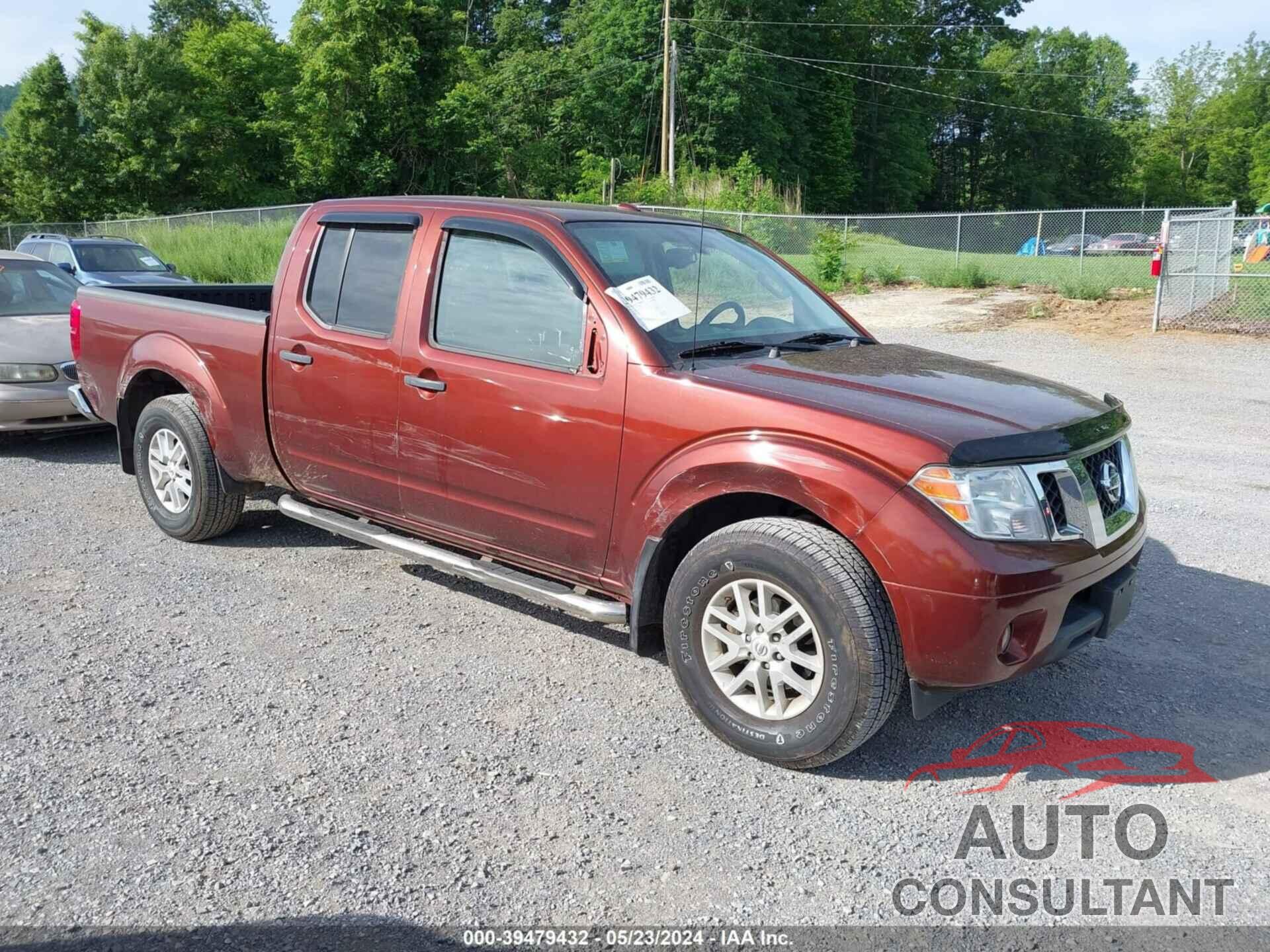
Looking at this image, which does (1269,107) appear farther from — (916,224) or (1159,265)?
(1159,265)

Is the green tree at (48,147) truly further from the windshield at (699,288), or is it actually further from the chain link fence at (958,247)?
the windshield at (699,288)

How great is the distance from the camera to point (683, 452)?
3.74m

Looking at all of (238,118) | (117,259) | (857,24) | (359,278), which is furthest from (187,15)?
(359,278)

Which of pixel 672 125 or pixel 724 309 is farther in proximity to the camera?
pixel 672 125

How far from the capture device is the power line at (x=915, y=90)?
182ft

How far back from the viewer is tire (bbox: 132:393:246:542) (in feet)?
18.6

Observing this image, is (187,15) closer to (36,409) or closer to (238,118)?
(238,118)

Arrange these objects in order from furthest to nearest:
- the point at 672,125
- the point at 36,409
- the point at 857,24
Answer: the point at 857,24, the point at 672,125, the point at 36,409

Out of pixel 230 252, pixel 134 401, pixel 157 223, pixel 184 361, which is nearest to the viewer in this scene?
pixel 184 361

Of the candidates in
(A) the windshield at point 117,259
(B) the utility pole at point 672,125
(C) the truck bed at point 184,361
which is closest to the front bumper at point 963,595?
(C) the truck bed at point 184,361

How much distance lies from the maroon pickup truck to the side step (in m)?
0.02

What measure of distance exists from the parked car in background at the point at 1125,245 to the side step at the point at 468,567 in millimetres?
22136

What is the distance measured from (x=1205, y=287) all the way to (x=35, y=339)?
16.8 meters

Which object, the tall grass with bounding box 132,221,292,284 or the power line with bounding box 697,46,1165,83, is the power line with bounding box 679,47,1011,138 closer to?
the power line with bounding box 697,46,1165,83
